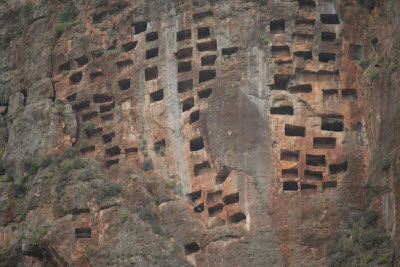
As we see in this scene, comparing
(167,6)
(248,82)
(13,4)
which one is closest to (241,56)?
(248,82)

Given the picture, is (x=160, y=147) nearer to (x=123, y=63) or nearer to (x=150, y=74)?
(x=150, y=74)

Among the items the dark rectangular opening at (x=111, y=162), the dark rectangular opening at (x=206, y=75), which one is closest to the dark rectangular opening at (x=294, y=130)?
the dark rectangular opening at (x=206, y=75)

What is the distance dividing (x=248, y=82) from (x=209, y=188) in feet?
21.0

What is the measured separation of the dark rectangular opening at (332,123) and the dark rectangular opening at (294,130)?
121cm

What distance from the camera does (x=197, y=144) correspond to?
6222 centimetres

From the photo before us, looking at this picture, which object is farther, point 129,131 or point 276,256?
point 129,131

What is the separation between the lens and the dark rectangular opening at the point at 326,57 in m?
63.8

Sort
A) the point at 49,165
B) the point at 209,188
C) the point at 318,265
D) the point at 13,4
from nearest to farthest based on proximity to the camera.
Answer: the point at 318,265 → the point at 209,188 → the point at 49,165 → the point at 13,4

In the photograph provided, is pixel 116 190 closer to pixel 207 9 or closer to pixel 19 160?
pixel 19 160

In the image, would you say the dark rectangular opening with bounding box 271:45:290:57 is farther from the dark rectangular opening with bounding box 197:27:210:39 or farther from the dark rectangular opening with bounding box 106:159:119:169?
the dark rectangular opening with bounding box 106:159:119:169

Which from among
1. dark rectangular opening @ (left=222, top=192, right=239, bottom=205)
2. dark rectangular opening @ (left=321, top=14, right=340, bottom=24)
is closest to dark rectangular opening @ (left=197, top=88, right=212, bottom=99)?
dark rectangular opening @ (left=222, top=192, right=239, bottom=205)

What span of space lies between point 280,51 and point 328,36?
9.47ft

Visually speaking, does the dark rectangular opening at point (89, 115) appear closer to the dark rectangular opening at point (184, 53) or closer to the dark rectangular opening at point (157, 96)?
the dark rectangular opening at point (157, 96)

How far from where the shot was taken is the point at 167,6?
67.1 metres
